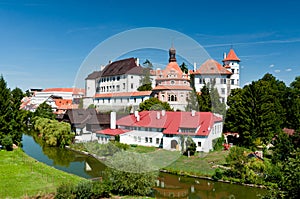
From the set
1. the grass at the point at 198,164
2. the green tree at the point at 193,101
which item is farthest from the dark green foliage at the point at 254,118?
the green tree at the point at 193,101

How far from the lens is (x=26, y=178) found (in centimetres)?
1062

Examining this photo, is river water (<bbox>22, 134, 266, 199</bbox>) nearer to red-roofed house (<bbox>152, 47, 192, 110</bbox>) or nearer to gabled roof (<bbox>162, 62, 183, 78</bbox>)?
red-roofed house (<bbox>152, 47, 192, 110</bbox>)

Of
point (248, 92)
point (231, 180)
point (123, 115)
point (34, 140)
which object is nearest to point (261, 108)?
point (248, 92)

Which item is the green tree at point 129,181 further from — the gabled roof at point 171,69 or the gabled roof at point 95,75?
the gabled roof at point 95,75

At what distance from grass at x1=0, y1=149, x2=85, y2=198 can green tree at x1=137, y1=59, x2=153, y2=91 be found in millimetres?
5529

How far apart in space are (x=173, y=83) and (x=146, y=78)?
719mm

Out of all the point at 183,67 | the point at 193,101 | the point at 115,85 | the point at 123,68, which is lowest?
the point at 193,101

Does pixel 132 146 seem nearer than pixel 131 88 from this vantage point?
No

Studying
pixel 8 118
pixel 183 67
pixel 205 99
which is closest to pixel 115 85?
pixel 183 67

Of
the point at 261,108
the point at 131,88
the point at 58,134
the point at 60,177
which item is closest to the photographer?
the point at 131,88

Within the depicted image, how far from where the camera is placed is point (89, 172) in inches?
519

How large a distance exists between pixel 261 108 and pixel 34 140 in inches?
710

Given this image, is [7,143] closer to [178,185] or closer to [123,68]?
[178,185]

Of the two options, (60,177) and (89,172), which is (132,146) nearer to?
(60,177)
